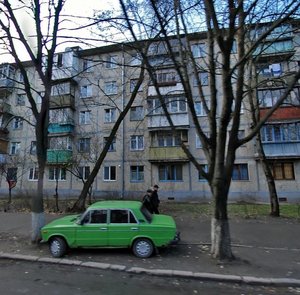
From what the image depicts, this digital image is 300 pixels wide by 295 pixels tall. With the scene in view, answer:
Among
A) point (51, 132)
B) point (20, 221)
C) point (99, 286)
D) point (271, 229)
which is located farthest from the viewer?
point (51, 132)

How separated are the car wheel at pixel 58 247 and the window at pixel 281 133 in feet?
61.3

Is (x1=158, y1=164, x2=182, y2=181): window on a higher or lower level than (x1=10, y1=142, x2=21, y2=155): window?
lower

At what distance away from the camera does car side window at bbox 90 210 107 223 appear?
7.33 meters

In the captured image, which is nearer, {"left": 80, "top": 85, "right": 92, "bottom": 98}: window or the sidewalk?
the sidewalk

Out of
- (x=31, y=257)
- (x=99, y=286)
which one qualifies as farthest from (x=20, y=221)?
(x=99, y=286)

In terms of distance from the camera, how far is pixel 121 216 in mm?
7367

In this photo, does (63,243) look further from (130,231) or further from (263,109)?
(263,109)

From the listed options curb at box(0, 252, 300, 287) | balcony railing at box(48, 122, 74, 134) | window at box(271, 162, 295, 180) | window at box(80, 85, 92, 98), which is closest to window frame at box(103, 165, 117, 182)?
balcony railing at box(48, 122, 74, 134)

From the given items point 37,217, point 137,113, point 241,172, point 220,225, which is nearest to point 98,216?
point 37,217

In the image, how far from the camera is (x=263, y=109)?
73.2 feet

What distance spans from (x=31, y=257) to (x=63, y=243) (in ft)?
2.77

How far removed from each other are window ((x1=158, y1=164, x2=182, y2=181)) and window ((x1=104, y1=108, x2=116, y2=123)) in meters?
6.61

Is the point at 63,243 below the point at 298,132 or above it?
below

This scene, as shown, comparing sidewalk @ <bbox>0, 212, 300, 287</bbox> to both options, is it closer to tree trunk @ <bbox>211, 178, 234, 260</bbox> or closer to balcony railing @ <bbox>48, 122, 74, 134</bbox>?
tree trunk @ <bbox>211, 178, 234, 260</bbox>
